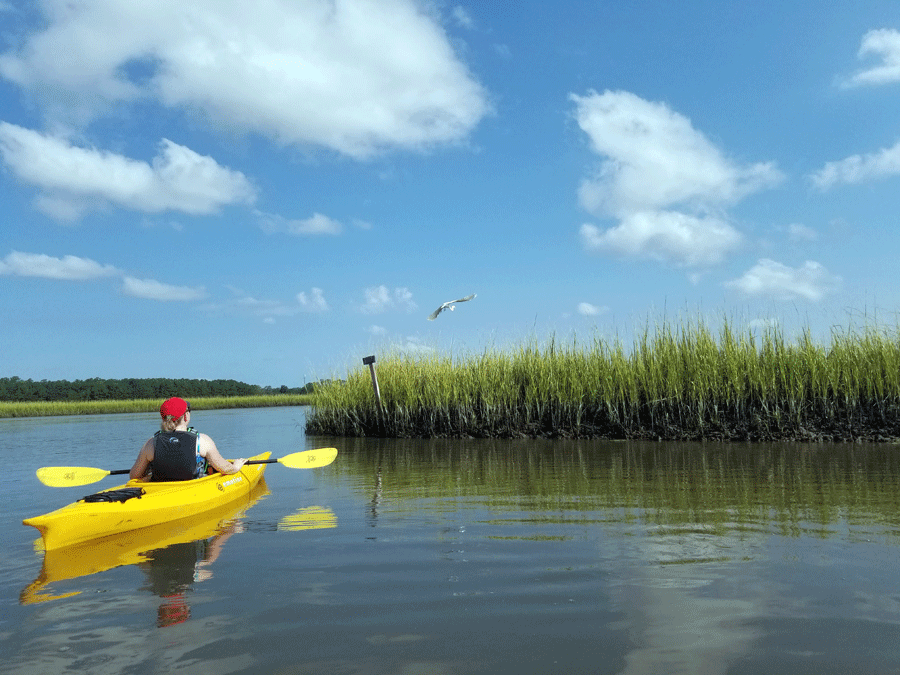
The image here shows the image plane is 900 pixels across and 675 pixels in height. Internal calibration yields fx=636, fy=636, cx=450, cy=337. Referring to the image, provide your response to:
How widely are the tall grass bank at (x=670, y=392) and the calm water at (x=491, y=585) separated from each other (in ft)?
16.8

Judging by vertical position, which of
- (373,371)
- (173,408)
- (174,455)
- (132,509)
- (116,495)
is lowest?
(132,509)

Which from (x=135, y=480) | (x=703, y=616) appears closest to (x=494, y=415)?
(x=135, y=480)

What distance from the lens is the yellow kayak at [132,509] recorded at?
5363 millimetres

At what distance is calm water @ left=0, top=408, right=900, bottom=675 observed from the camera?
2908 mm

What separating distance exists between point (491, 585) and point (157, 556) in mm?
2875

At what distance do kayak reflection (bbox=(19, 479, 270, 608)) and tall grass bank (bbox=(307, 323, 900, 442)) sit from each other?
8681 millimetres

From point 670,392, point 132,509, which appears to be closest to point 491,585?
point 132,509

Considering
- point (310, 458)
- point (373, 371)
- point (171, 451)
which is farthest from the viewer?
point (373, 371)

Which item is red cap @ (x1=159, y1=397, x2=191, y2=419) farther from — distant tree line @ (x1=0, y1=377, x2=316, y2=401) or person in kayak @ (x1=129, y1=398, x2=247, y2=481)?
distant tree line @ (x1=0, y1=377, x2=316, y2=401)

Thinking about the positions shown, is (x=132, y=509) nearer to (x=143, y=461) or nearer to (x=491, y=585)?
(x=143, y=461)

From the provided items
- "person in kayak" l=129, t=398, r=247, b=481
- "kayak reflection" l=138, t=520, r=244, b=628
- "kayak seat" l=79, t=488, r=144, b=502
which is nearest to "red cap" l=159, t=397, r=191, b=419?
"person in kayak" l=129, t=398, r=247, b=481

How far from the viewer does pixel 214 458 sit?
739 cm

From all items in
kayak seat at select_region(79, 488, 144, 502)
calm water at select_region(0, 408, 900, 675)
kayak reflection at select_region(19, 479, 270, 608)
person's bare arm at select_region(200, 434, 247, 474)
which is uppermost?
person's bare arm at select_region(200, 434, 247, 474)

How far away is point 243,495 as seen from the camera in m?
8.02
